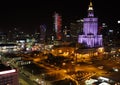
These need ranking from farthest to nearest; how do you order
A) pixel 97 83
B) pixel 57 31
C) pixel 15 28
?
pixel 15 28, pixel 57 31, pixel 97 83

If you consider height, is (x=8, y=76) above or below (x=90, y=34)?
below

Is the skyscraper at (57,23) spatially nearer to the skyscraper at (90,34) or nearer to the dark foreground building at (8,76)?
the skyscraper at (90,34)

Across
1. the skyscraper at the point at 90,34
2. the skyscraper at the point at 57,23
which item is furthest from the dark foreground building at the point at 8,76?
the skyscraper at the point at 57,23

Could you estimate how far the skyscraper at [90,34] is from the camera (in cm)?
6738

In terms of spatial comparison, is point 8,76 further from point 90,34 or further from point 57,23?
point 57,23

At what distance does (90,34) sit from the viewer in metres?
68.4

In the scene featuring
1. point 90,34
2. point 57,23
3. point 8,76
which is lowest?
point 8,76

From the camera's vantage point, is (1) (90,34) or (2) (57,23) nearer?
(1) (90,34)

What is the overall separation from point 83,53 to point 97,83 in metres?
26.7

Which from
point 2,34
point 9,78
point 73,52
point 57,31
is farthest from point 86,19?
point 2,34

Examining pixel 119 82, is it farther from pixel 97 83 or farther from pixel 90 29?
pixel 90 29

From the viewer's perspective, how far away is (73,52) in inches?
2434

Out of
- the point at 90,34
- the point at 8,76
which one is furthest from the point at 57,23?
the point at 8,76

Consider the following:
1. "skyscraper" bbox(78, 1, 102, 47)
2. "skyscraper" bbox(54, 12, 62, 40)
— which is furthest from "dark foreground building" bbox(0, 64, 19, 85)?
"skyscraper" bbox(54, 12, 62, 40)
